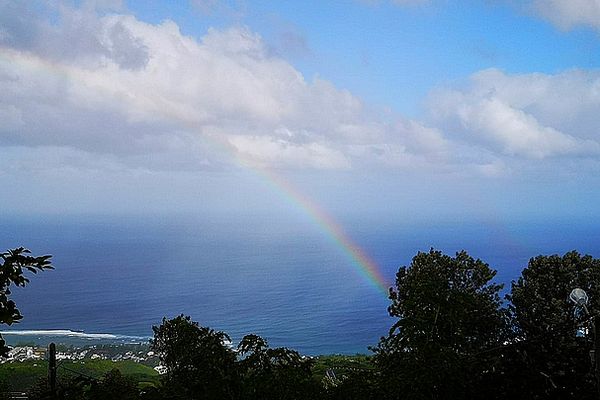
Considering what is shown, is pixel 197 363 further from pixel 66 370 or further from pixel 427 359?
pixel 66 370

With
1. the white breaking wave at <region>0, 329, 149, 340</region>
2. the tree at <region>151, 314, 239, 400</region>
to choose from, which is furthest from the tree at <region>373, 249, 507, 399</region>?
the white breaking wave at <region>0, 329, 149, 340</region>

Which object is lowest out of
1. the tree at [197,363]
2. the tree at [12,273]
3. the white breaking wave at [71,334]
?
the white breaking wave at [71,334]

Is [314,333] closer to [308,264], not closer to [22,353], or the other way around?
[22,353]

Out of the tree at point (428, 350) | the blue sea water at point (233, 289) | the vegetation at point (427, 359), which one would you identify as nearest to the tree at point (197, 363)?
the vegetation at point (427, 359)

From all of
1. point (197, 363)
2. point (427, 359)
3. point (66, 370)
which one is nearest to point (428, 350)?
point (427, 359)

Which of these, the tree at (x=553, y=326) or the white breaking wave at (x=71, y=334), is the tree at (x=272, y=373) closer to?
the tree at (x=553, y=326)

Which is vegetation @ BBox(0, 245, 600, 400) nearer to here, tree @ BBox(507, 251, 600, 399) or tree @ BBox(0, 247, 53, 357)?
tree @ BBox(507, 251, 600, 399)
